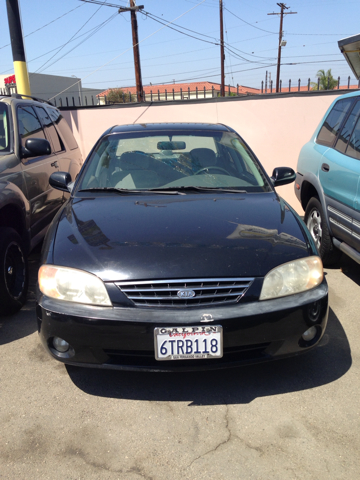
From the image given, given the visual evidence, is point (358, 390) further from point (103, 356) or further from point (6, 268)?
point (6, 268)

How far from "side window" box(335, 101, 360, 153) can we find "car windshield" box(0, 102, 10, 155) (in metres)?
3.22

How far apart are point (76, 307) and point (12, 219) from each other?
1.85 m

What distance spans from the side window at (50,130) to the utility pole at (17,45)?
388 centimetres

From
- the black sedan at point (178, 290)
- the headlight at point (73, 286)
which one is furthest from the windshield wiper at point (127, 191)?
the headlight at point (73, 286)

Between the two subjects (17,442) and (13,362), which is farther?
(13,362)

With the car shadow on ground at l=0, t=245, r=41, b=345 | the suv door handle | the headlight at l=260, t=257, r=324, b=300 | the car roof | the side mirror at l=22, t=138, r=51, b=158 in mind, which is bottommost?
the car shadow on ground at l=0, t=245, r=41, b=345

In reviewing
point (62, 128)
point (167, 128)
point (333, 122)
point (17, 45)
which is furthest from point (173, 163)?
point (17, 45)

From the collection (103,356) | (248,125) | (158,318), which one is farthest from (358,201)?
(248,125)

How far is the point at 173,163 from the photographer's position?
3.68 meters

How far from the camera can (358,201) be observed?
12.0ft

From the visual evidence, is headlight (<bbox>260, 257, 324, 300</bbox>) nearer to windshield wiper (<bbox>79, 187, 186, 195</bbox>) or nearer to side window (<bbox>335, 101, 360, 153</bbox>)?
windshield wiper (<bbox>79, 187, 186, 195</bbox>)

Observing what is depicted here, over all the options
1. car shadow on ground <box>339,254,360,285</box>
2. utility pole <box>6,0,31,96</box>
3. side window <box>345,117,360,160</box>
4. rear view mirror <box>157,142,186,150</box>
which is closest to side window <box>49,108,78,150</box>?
rear view mirror <box>157,142,186,150</box>

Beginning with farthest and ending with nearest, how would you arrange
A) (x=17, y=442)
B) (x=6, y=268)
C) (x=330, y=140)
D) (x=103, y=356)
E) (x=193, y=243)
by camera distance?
(x=330, y=140) → (x=6, y=268) → (x=193, y=243) → (x=103, y=356) → (x=17, y=442)

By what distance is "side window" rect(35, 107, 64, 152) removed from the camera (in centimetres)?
520
